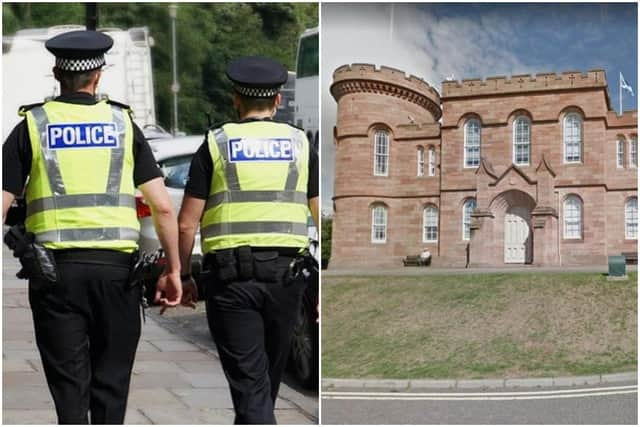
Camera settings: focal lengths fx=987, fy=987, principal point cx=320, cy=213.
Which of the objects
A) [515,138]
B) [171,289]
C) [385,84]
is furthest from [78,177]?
[515,138]

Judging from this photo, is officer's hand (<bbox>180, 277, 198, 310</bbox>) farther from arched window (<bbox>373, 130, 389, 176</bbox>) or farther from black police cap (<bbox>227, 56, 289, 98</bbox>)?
arched window (<bbox>373, 130, 389, 176</bbox>)

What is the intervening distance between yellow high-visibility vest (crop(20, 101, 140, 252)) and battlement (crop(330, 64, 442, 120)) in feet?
5.78

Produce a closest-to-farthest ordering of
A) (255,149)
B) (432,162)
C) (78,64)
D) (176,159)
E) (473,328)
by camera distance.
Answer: (78,64) < (255,149) < (473,328) < (432,162) < (176,159)

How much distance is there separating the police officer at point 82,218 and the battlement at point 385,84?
1713 millimetres

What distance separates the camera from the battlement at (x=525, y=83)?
5.26 metres

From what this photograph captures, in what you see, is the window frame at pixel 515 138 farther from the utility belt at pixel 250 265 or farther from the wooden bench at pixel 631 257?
the utility belt at pixel 250 265

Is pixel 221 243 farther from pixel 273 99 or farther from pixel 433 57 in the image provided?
pixel 433 57

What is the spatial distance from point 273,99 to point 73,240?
36.3 inches

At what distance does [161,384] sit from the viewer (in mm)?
5395

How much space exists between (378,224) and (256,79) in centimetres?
172

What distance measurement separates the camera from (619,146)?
5.22 m

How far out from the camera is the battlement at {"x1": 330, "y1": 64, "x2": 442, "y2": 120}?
5.13 m

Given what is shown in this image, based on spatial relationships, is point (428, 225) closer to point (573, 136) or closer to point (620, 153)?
point (573, 136)

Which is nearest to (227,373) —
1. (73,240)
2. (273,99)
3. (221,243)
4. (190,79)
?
(221,243)
